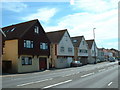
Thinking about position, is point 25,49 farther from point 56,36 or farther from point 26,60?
point 56,36

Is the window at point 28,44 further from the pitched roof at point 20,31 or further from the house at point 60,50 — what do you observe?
the house at point 60,50

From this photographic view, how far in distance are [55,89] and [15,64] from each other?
2089 cm

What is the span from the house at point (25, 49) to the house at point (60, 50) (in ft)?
20.3

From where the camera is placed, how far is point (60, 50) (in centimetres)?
4594

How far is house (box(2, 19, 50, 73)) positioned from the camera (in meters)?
31.5

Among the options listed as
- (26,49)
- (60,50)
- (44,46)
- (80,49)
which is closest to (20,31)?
(26,49)

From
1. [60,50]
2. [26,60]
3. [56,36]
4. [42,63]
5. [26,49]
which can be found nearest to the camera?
[26,49]

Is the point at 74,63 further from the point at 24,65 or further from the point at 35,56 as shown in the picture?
the point at 24,65

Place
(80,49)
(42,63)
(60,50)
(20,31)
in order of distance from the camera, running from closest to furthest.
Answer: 1. (20,31)
2. (42,63)
3. (60,50)
4. (80,49)

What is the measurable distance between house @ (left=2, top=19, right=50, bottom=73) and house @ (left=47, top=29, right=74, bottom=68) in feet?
20.3

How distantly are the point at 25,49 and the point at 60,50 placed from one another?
48.8 ft

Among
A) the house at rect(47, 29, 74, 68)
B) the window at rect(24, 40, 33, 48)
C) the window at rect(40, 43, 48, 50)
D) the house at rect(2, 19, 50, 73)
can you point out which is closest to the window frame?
the house at rect(2, 19, 50, 73)

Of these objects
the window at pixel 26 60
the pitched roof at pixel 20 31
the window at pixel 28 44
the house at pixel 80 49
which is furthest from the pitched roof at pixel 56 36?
the window at pixel 26 60

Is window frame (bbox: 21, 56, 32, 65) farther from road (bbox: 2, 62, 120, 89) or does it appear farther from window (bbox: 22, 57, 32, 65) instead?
road (bbox: 2, 62, 120, 89)
